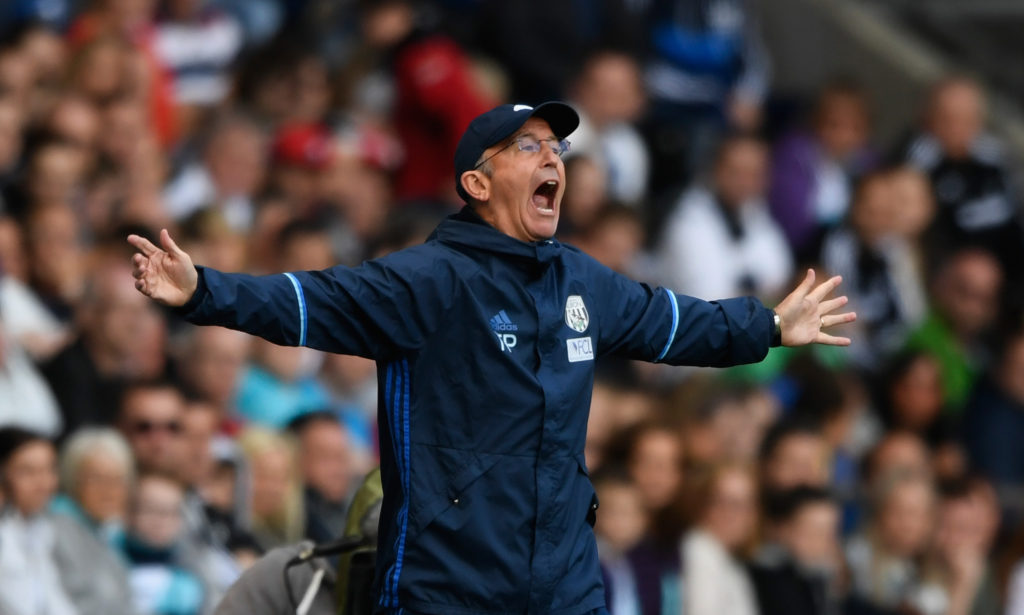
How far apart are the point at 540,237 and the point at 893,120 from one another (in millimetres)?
9785

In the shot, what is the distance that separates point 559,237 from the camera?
1090 cm

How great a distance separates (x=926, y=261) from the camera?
12625mm

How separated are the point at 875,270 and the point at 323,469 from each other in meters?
4.47

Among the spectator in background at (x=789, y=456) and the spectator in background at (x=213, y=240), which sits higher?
the spectator in background at (x=213, y=240)

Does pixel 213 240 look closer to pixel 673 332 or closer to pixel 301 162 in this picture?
pixel 301 162

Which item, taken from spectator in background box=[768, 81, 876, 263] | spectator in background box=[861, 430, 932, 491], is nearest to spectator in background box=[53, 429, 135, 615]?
spectator in background box=[861, 430, 932, 491]

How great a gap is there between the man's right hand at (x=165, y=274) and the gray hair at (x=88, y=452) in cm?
328

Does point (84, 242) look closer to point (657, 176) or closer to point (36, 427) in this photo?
point (36, 427)

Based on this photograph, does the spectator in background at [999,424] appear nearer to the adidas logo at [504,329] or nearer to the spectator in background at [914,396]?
the spectator in background at [914,396]

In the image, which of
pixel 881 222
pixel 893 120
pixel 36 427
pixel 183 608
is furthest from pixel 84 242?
pixel 893 120

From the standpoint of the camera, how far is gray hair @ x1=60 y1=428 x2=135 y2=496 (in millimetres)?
8078

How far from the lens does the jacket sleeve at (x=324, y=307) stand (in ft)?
16.3


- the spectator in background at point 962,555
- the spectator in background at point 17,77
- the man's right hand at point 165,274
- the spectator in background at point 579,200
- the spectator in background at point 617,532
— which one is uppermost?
the spectator in background at point 17,77

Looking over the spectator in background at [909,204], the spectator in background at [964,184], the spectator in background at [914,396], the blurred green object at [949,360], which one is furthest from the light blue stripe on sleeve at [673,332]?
the spectator in background at [964,184]
